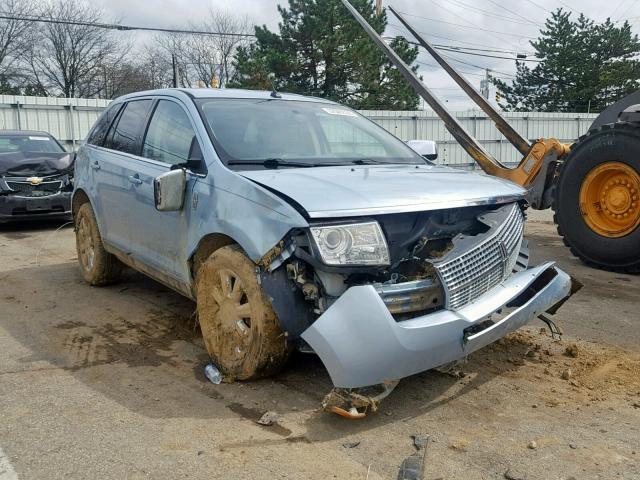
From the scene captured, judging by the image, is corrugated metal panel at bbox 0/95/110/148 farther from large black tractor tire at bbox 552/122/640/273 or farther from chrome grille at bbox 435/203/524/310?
chrome grille at bbox 435/203/524/310

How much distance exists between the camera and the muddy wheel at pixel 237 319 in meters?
3.30

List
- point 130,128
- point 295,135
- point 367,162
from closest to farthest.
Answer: point 367,162
point 295,135
point 130,128

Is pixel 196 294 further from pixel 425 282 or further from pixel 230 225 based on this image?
pixel 425 282

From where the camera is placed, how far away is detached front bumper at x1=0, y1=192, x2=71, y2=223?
991cm

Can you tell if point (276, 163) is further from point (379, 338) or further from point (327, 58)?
point (327, 58)

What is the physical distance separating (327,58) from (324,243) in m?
23.1

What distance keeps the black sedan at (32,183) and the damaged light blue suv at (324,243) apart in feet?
20.6

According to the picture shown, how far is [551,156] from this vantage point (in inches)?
276

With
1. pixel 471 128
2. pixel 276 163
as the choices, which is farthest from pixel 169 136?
pixel 471 128

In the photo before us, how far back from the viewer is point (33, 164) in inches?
406

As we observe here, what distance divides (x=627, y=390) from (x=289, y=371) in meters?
1.92

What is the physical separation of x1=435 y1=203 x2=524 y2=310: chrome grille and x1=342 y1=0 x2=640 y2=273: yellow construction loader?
310 cm

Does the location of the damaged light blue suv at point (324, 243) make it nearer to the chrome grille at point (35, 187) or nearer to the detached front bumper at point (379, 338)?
the detached front bumper at point (379, 338)

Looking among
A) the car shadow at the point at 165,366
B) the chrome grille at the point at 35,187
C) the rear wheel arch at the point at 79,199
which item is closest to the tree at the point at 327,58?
the chrome grille at the point at 35,187
